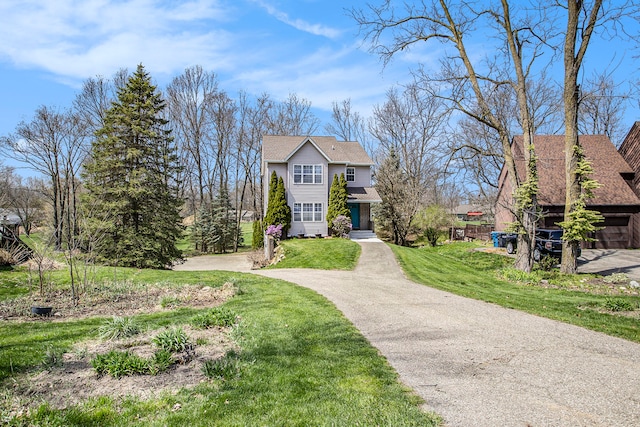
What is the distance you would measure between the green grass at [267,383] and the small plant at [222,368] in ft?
0.05

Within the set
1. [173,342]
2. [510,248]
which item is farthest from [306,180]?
[173,342]

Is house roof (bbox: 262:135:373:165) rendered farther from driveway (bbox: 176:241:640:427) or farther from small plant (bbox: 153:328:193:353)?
small plant (bbox: 153:328:193:353)

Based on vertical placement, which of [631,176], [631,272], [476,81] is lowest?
[631,272]

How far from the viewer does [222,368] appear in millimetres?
4598

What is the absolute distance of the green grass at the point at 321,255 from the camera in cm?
1784

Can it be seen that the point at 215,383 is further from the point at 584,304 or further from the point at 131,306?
the point at 584,304

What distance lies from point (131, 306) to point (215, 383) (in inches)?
188

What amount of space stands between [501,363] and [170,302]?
6.55 m

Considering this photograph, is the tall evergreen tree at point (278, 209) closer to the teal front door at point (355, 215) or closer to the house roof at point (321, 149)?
the house roof at point (321, 149)

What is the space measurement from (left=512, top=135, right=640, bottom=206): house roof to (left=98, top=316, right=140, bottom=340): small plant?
25210 mm

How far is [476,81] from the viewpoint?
610 inches

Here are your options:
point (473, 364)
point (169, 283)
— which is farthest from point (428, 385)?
point (169, 283)

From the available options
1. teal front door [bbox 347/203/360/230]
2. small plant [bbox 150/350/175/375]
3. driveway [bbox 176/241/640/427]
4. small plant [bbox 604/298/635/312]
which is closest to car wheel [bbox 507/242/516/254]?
teal front door [bbox 347/203/360/230]

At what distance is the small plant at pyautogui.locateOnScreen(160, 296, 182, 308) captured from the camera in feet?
27.1
